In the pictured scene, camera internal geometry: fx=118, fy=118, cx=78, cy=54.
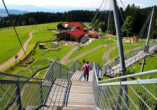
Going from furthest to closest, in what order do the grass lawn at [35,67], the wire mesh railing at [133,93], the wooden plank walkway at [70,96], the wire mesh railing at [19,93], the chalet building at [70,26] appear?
the chalet building at [70,26], the grass lawn at [35,67], the wooden plank walkway at [70,96], the wire mesh railing at [19,93], the wire mesh railing at [133,93]

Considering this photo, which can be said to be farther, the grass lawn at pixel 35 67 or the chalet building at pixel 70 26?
the chalet building at pixel 70 26

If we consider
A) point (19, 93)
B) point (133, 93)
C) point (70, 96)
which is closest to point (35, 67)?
point (70, 96)

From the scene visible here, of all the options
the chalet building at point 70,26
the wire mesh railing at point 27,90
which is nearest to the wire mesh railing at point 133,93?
the wire mesh railing at point 27,90

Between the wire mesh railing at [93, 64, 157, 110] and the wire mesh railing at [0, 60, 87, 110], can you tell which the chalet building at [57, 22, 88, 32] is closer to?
the wire mesh railing at [0, 60, 87, 110]

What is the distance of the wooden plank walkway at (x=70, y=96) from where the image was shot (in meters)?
3.83

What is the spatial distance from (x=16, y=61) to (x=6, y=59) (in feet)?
6.85

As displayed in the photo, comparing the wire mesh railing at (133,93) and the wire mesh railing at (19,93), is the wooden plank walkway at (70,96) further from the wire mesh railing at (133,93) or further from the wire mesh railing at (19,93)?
the wire mesh railing at (133,93)

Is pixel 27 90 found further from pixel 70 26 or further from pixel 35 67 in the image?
pixel 70 26

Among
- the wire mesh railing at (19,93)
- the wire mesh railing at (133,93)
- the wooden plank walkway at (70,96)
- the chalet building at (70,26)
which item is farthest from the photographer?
the chalet building at (70,26)

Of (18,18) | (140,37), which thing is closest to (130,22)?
(140,37)

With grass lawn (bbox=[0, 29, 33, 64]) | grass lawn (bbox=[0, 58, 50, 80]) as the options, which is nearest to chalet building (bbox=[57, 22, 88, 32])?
grass lawn (bbox=[0, 29, 33, 64])

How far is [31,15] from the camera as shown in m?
73.9

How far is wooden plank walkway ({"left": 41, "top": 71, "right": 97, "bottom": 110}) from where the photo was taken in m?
3.83

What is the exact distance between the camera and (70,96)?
14.2 ft
